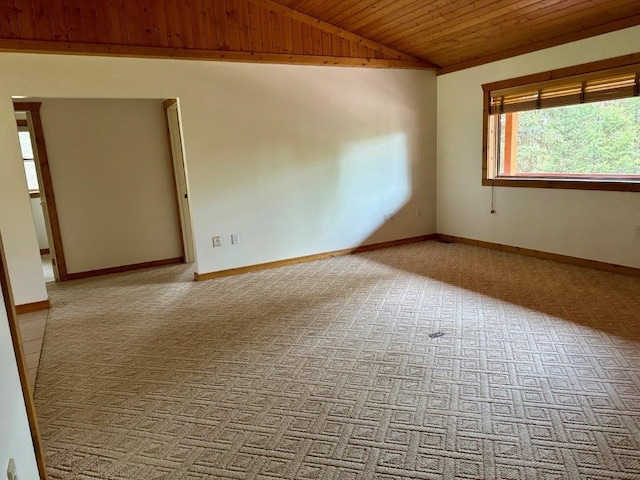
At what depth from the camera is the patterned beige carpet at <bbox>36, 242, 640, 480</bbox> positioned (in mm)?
1819

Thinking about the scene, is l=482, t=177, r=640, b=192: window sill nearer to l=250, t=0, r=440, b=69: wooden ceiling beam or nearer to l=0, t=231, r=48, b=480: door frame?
l=250, t=0, r=440, b=69: wooden ceiling beam

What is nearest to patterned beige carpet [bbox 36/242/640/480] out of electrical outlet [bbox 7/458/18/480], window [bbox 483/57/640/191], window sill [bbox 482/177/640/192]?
electrical outlet [bbox 7/458/18/480]

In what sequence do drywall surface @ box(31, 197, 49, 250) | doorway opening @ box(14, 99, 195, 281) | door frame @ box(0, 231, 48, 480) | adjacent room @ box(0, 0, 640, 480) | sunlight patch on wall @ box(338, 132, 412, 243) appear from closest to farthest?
door frame @ box(0, 231, 48, 480) → adjacent room @ box(0, 0, 640, 480) → doorway opening @ box(14, 99, 195, 281) → sunlight patch on wall @ box(338, 132, 412, 243) → drywall surface @ box(31, 197, 49, 250)

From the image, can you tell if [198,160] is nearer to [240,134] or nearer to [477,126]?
[240,134]

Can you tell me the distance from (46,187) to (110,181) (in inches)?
26.3

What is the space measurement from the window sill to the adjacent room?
1.3 inches

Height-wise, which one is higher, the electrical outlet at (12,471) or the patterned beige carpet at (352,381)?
the electrical outlet at (12,471)

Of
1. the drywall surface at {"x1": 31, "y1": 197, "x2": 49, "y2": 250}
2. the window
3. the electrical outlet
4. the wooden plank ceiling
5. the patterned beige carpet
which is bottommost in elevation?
the patterned beige carpet

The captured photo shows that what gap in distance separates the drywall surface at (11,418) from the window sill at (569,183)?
4.78m

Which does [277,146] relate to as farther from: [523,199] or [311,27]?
[523,199]

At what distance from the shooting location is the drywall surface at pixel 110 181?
4902 millimetres

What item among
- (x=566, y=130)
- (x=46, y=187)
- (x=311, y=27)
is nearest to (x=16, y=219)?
(x=46, y=187)

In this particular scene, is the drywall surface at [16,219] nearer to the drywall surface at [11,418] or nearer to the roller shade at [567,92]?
the drywall surface at [11,418]

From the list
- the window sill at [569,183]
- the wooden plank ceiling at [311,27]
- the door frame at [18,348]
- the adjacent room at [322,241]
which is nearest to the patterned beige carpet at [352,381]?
the adjacent room at [322,241]
